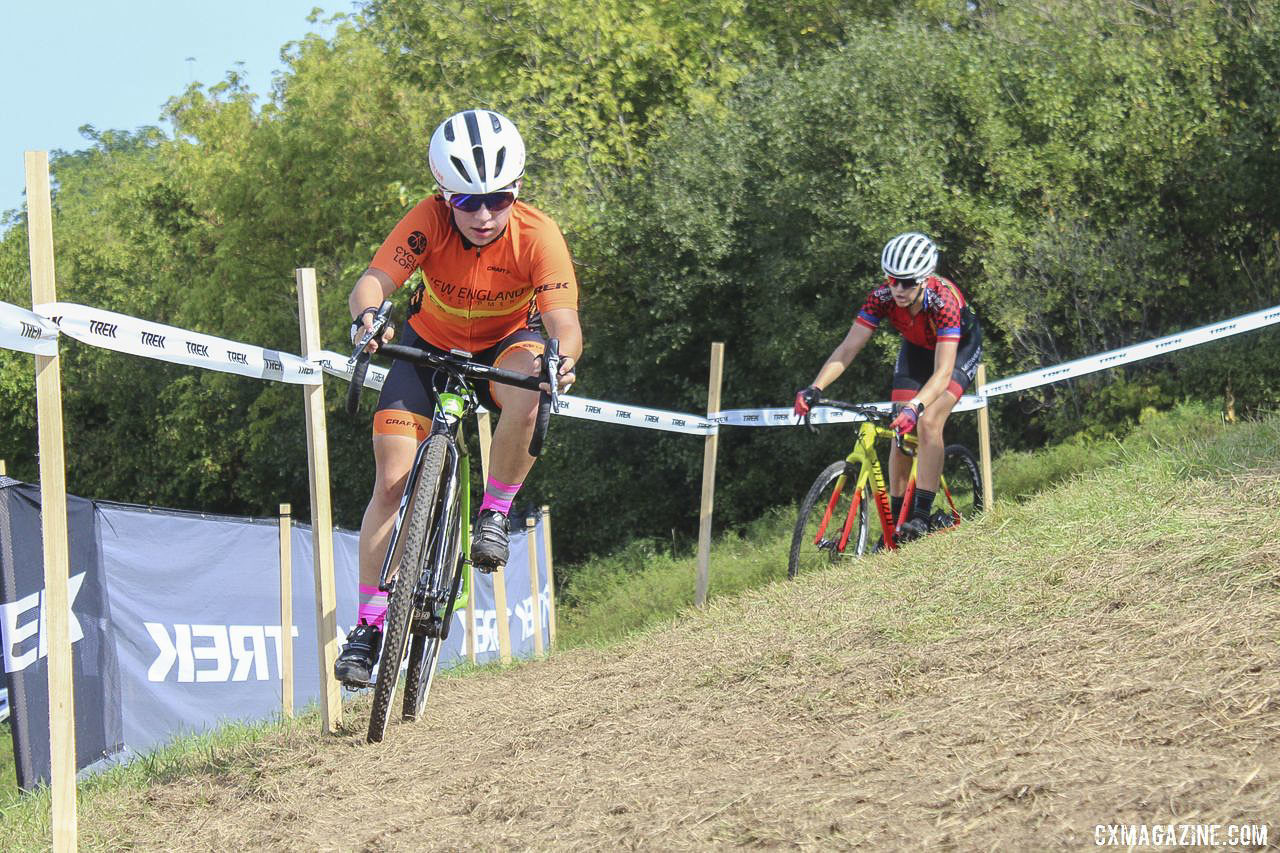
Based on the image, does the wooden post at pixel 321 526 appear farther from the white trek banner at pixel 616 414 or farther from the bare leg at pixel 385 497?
the white trek banner at pixel 616 414

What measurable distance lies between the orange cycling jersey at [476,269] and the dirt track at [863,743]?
6.06 feet

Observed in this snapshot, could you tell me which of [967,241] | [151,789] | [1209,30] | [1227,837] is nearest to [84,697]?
[151,789]

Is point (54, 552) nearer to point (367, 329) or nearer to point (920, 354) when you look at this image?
point (367, 329)

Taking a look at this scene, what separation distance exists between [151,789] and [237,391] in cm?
3237

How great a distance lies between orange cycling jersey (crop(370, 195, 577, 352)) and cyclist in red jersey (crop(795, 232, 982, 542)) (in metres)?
3.13

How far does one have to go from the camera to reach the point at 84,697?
8055 millimetres

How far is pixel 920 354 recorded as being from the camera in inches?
370

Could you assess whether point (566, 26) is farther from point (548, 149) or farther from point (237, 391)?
point (237, 391)

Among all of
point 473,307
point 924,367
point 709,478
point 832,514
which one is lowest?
point 832,514

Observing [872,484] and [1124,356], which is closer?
[872,484]

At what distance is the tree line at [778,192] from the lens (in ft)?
57.7

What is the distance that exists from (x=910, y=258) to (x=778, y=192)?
11.6m

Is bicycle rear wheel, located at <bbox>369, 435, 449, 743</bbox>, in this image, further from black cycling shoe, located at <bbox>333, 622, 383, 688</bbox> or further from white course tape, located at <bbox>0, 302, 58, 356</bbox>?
white course tape, located at <bbox>0, 302, 58, 356</bbox>

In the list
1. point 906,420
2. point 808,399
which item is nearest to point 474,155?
point 808,399
